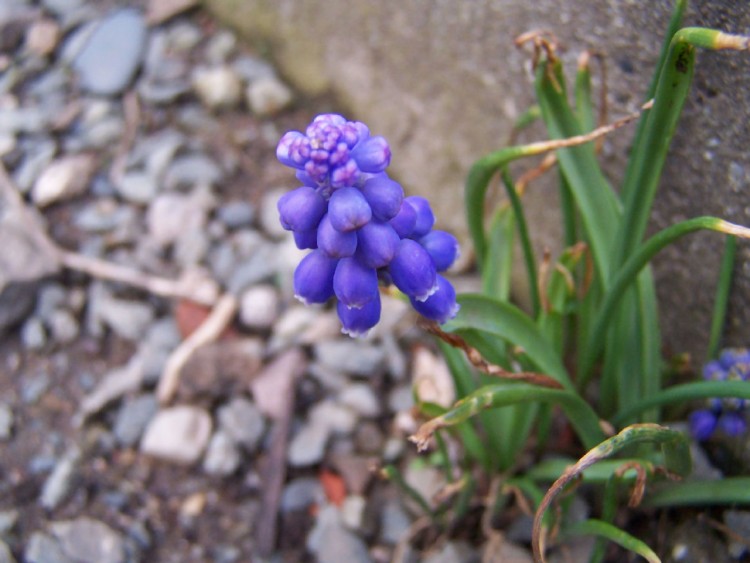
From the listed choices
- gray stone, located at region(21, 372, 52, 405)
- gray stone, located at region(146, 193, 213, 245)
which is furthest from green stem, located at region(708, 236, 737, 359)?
gray stone, located at region(21, 372, 52, 405)

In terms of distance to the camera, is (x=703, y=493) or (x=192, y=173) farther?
(x=192, y=173)

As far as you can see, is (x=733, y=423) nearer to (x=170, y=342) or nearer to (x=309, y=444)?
(x=309, y=444)

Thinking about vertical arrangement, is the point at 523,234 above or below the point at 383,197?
below

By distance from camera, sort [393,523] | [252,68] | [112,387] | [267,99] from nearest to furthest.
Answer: [393,523] → [112,387] → [267,99] → [252,68]

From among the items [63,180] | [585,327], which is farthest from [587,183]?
[63,180]

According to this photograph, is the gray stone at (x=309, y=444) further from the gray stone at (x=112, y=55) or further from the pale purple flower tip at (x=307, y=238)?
the gray stone at (x=112, y=55)
